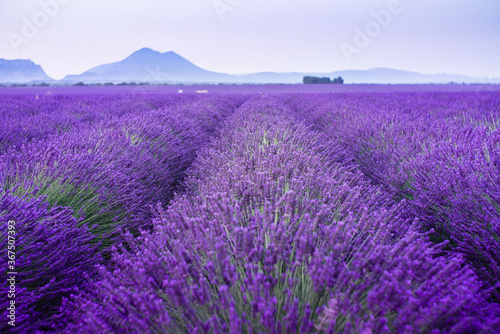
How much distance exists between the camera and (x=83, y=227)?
1.68m

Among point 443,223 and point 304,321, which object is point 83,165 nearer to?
point 304,321

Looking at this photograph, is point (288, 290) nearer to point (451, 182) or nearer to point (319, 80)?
point (451, 182)

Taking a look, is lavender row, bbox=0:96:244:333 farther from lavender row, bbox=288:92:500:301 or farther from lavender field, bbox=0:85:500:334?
lavender row, bbox=288:92:500:301

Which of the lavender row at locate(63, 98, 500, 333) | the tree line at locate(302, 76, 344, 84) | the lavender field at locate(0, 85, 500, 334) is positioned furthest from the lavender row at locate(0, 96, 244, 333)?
the tree line at locate(302, 76, 344, 84)

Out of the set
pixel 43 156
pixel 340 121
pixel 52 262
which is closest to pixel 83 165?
pixel 43 156

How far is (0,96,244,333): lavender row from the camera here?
1.37 m

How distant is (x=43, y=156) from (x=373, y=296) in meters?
2.28

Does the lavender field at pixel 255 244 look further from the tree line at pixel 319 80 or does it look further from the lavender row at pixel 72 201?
the tree line at pixel 319 80

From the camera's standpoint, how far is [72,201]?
1879mm

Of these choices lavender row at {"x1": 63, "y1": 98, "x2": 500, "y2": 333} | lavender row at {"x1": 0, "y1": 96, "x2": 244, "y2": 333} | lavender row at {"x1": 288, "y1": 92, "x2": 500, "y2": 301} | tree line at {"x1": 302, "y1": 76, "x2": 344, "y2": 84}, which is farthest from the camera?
tree line at {"x1": 302, "y1": 76, "x2": 344, "y2": 84}

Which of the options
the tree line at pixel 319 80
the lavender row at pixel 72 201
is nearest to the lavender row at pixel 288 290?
the lavender row at pixel 72 201

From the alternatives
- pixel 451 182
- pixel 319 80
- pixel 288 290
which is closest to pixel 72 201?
pixel 288 290

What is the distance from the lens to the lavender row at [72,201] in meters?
1.37

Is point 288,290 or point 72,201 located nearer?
point 288,290
